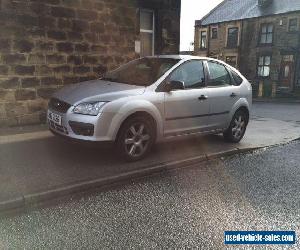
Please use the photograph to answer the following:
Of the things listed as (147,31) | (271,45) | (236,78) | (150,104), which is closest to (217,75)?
(236,78)

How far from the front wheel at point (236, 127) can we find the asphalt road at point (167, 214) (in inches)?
74.2

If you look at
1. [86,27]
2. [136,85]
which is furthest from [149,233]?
[86,27]

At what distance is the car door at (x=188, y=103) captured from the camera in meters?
5.94

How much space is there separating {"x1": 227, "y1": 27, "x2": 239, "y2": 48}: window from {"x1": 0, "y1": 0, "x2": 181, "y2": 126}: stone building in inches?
1046

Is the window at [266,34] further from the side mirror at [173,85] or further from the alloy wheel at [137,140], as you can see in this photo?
the alloy wheel at [137,140]

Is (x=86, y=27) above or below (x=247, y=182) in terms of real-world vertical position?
above

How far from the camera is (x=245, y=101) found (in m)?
7.39

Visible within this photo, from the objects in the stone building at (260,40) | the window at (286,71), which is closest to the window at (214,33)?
the stone building at (260,40)

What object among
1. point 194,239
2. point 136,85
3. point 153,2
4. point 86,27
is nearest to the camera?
point 194,239

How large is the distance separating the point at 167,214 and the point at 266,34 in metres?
32.3

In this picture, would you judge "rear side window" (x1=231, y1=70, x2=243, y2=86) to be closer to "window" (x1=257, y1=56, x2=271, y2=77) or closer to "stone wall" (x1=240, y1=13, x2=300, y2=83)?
"stone wall" (x1=240, y1=13, x2=300, y2=83)

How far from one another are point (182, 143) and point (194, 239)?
12.8 feet

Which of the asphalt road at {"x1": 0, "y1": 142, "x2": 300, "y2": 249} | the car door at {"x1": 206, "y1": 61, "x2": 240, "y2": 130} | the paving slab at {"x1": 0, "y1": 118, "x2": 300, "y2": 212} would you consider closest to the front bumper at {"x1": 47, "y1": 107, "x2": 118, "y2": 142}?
the paving slab at {"x1": 0, "y1": 118, "x2": 300, "y2": 212}

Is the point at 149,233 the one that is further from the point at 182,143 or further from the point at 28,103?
the point at 28,103
